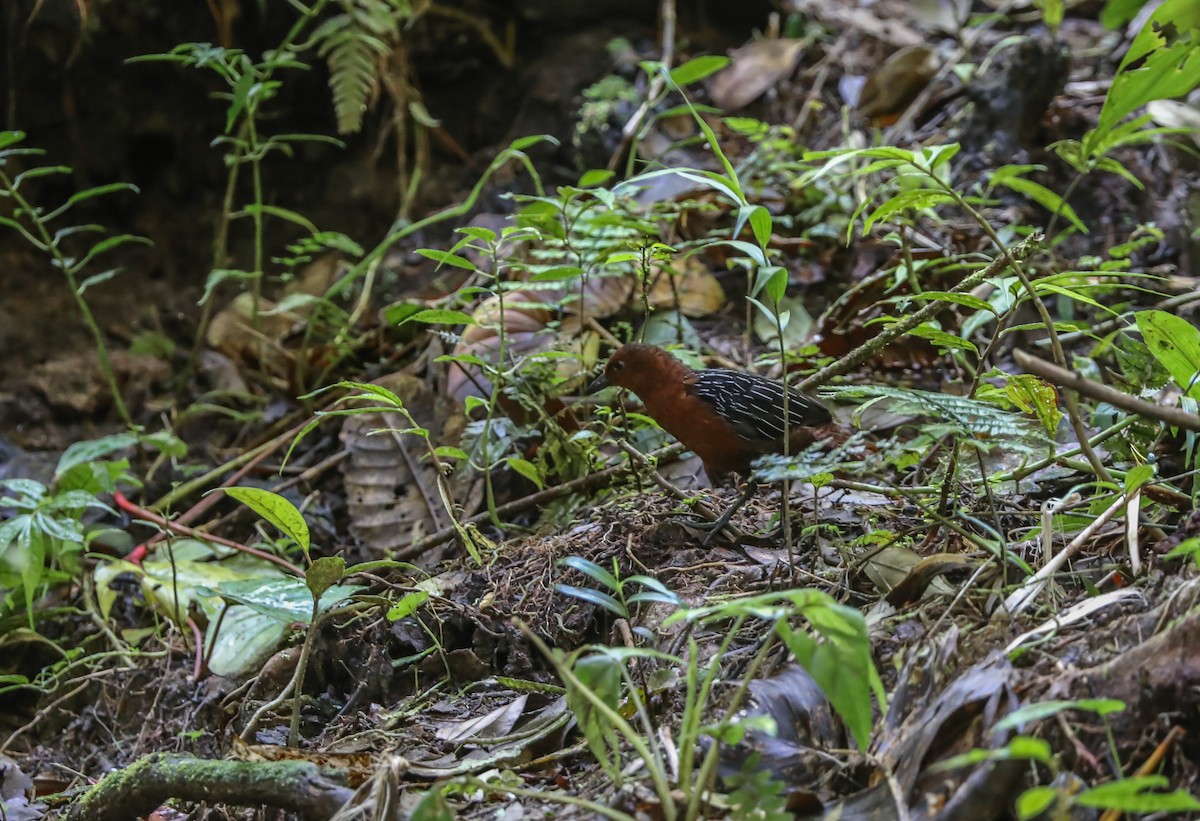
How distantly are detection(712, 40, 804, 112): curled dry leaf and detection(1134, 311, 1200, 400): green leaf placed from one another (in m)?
3.68

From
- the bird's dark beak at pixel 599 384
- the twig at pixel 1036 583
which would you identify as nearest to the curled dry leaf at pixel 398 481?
the bird's dark beak at pixel 599 384

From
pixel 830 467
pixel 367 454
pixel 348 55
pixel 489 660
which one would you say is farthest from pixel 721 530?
pixel 348 55

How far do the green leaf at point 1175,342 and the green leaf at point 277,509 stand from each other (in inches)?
74.8

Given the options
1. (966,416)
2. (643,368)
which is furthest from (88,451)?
(966,416)

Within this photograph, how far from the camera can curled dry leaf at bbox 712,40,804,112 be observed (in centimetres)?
561

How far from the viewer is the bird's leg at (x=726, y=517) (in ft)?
9.07

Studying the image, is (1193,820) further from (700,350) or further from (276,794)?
(700,350)

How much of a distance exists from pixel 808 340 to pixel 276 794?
8.91 feet

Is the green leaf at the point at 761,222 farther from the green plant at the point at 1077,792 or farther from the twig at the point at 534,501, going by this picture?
the twig at the point at 534,501

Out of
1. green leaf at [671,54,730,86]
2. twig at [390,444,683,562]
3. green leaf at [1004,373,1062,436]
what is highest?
green leaf at [671,54,730,86]

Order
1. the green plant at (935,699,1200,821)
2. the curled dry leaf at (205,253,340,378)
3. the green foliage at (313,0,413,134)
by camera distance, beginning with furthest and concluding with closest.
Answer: the curled dry leaf at (205,253,340,378) < the green foliage at (313,0,413,134) < the green plant at (935,699,1200,821)

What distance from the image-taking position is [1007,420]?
6.31 feet

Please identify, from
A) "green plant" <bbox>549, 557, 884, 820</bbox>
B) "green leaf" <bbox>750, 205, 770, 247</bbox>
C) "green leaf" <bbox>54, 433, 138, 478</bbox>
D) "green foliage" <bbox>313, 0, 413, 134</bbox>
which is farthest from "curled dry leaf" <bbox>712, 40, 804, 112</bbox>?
"green plant" <bbox>549, 557, 884, 820</bbox>

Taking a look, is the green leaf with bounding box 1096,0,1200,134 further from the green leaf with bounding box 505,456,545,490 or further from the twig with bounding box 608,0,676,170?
the twig with bounding box 608,0,676,170
